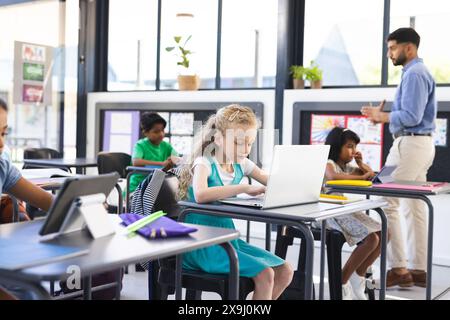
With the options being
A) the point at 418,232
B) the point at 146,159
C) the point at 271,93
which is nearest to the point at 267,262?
the point at 418,232

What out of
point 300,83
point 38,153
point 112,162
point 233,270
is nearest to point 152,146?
point 112,162

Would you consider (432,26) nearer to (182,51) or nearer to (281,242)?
(182,51)

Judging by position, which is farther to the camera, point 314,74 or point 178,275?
point 314,74

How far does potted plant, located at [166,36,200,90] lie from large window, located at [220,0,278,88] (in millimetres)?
268

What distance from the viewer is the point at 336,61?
5.18 metres

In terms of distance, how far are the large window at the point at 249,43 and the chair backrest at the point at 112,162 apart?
1357 mm

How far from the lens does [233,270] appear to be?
6.26ft

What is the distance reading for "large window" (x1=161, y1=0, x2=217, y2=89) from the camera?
584 cm

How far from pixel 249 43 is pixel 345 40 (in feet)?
3.09

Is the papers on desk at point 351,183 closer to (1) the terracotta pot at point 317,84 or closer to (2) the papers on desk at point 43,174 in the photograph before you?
(2) the papers on desk at point 43,174

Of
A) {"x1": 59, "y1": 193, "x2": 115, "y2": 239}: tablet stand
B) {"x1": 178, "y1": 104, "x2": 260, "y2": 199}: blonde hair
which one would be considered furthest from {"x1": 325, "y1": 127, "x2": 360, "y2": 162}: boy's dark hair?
{"x1": 59, "y1": 193, "x2": 115, "y2": 239}: tablet stand

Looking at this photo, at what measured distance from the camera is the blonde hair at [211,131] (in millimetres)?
2549

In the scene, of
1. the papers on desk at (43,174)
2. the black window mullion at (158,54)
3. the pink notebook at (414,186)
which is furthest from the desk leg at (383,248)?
the black window mullion at (158,54)
